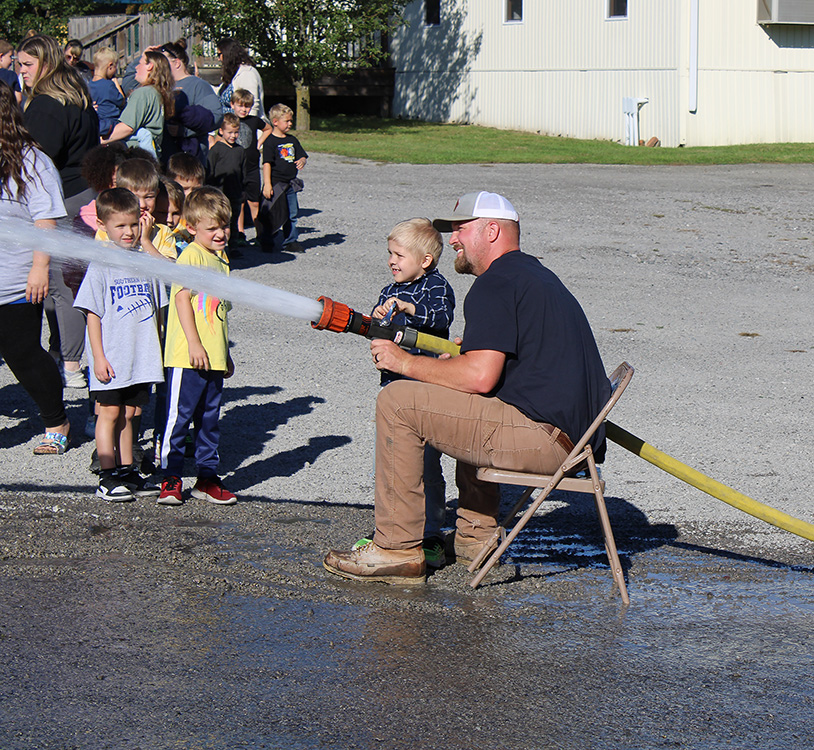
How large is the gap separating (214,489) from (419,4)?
93.3 ft

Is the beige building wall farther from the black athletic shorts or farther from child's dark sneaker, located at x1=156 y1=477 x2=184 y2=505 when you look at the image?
child's dark sneaker, located at x1=156 y1=477 x2=184 y2=505

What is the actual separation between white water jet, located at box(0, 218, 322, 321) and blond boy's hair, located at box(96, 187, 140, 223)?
0.19 metres

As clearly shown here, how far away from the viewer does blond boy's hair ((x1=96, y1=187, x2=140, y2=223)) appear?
19.9ft

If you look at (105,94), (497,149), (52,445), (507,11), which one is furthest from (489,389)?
(507,11)

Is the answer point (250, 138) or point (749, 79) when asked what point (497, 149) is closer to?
point (749, 79)

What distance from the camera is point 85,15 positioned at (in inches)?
1506

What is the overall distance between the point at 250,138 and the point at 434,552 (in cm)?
866

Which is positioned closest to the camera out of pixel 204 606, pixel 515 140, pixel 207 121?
pixel 204 606

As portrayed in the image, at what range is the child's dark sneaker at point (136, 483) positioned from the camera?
6136 mm

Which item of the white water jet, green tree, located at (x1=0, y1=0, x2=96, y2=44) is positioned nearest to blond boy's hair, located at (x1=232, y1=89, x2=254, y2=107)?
the white water jet

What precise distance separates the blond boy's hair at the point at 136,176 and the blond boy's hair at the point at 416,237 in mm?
1904

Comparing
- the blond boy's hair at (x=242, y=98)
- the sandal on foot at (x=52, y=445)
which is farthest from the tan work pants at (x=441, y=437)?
the blond boy's hair at (x=242, y=98)

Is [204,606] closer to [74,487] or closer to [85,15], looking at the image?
[74,487]

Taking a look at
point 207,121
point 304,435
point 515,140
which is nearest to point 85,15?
point 515,140
